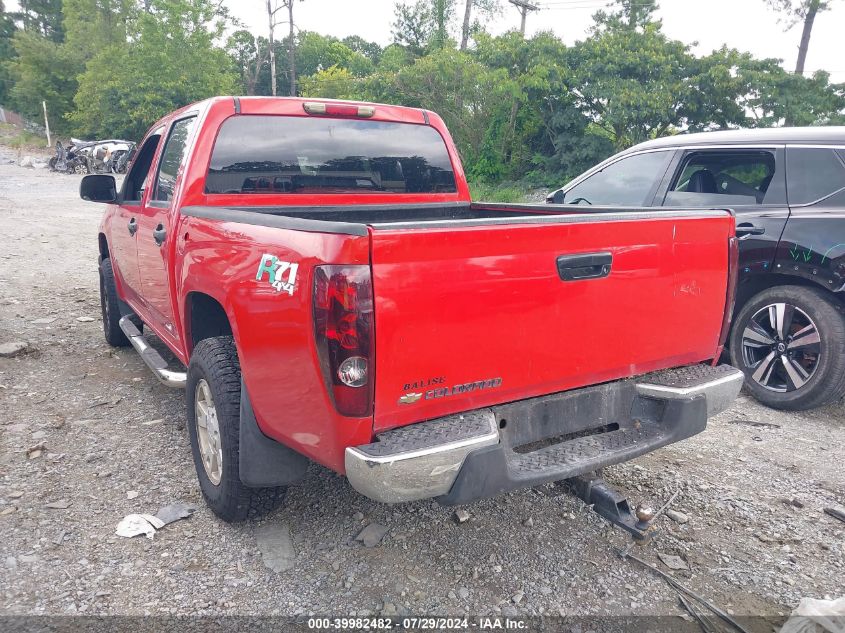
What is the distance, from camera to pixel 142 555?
2.79 metres

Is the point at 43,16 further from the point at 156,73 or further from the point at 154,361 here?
the point at 154,361

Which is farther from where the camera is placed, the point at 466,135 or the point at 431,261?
the point at 466,135

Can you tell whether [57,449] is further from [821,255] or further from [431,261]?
[821,255]

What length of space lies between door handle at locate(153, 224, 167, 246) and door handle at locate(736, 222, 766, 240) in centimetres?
391

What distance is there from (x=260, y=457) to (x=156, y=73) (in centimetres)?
4466

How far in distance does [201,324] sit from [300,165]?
1090 millimetres

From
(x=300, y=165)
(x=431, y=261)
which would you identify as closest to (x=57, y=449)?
(x=300, y=165)

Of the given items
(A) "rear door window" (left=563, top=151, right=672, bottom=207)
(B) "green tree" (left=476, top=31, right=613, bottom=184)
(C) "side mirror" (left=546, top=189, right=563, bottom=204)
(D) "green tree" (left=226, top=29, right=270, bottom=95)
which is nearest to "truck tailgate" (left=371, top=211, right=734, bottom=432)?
(A) "rear door window" (left=563, top=151, right=672, bottom=207)

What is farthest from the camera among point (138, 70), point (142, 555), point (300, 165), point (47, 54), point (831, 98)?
point (47, 54)

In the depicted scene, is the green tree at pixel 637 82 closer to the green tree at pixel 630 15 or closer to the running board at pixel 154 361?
the green tree at pixel 630 15

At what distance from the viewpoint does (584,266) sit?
2465mm

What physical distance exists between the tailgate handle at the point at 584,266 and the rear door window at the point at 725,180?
2.78 m

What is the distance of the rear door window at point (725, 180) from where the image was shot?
15.4ft

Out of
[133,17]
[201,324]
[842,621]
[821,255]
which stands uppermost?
[133,17]
